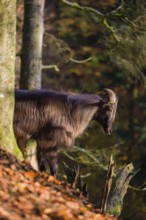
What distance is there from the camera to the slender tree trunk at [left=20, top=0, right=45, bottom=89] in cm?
1455

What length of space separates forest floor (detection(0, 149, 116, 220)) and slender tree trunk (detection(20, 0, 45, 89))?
474cm

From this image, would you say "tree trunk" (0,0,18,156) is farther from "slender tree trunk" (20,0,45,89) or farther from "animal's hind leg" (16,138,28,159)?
"slender tree trunk" (20,0,45,89)

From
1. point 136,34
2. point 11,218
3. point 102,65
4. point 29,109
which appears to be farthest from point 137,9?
point 102,65

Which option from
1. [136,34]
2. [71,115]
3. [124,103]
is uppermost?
[136,34]

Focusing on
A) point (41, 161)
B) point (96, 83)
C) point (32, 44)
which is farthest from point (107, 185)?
point (96, 83)

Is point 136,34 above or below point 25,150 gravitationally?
above

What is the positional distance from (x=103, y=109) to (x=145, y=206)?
1277 centimetres

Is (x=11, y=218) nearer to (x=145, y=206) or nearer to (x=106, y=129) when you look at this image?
(x=106, y=129)

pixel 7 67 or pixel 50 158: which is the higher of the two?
pixel 7 67

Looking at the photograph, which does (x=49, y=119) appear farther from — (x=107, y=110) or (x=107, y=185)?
(x=107, y=185)

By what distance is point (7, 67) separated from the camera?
1066 centimetres

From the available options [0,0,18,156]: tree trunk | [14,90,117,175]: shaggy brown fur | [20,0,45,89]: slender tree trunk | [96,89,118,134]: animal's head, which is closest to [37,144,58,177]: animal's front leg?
[14,90,117,175]: shaggy brown fur

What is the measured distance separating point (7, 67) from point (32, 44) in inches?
157

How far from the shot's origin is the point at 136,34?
15.5 meters
